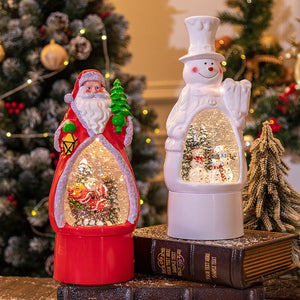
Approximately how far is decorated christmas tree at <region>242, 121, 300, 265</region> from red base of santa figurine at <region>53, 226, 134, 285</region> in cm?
43

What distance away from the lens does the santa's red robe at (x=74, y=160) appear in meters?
1.02

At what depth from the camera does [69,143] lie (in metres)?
1.03

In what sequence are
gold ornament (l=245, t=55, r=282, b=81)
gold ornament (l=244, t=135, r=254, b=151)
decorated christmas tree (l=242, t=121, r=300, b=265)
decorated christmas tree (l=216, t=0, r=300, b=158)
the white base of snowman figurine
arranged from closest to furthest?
the white base of snowman figurine < decorated christmas tree (l=242, t=121, r=300, b=265) < gold ornament (l=244, t=135, r=254, b=151) < decorated christmas tree (l=216, t=0, r=300, b=158) < gold ornament (l=245, t=55, r=282, b=81)

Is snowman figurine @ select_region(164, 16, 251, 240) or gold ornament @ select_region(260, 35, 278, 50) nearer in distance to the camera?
snowman figurine @ select_region(164, 16, 251, 240)

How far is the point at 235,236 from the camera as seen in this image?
1.10 metres

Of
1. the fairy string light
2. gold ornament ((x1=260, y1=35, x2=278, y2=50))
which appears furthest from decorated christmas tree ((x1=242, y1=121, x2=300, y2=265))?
gold ornament ((x1=260, y1=35, x2=278, y2=50))

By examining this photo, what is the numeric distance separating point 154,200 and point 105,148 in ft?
3.89

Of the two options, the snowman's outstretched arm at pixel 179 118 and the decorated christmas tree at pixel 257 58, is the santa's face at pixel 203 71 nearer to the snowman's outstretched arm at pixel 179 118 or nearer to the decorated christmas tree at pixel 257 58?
the snowman's outstretched arm at pixel 179 118

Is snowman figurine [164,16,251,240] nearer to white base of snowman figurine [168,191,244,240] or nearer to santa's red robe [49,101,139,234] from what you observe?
white base of snowman figurine [168,191,244,240]

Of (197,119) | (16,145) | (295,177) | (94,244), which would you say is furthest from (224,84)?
(16,145)

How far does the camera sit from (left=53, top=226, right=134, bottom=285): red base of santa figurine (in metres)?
1.01

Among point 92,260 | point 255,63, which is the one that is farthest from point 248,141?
point 92,260

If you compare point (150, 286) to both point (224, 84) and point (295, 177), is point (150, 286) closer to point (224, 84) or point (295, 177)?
point (224, 84)

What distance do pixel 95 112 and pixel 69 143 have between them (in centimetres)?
Result: 9
